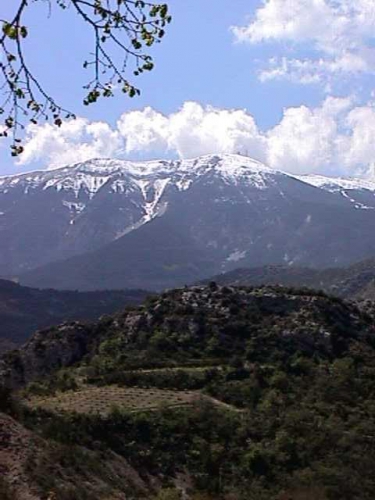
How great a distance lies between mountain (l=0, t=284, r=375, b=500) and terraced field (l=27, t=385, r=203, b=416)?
15 cm

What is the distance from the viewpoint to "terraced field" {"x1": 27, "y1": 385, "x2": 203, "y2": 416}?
2034 inches

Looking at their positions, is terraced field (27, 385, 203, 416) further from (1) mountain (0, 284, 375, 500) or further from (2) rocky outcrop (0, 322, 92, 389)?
(2) rocky outcrop (0, 322, 92, 389)

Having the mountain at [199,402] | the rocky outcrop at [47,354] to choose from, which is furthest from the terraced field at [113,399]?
the rocky outcrop at [47,354]

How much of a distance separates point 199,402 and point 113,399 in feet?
20.1

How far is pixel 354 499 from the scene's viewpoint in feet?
112

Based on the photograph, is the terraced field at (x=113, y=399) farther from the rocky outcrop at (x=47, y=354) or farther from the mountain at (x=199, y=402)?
the rocky outcrop at (x=47, y=354)

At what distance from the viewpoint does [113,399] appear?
5553 centimetres

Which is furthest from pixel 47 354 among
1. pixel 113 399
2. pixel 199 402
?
pixel 199 402

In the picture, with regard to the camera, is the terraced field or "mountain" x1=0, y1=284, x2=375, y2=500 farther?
the terraced field

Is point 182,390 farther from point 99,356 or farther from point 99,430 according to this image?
point 99,430

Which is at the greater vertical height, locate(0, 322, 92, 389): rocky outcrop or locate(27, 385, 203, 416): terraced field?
locate(0, 322, 92, 389): rocky outcrop

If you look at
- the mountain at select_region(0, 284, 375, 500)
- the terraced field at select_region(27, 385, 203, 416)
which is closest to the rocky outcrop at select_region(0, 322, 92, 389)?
the mountain at select_region(0, 284, 375, 500)

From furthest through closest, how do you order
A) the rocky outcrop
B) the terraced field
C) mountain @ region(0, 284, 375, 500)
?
the rocky outcrop
the terraced field
mountain @ region(0, 284, 375, 500)

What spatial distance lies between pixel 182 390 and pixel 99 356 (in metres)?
13.5
